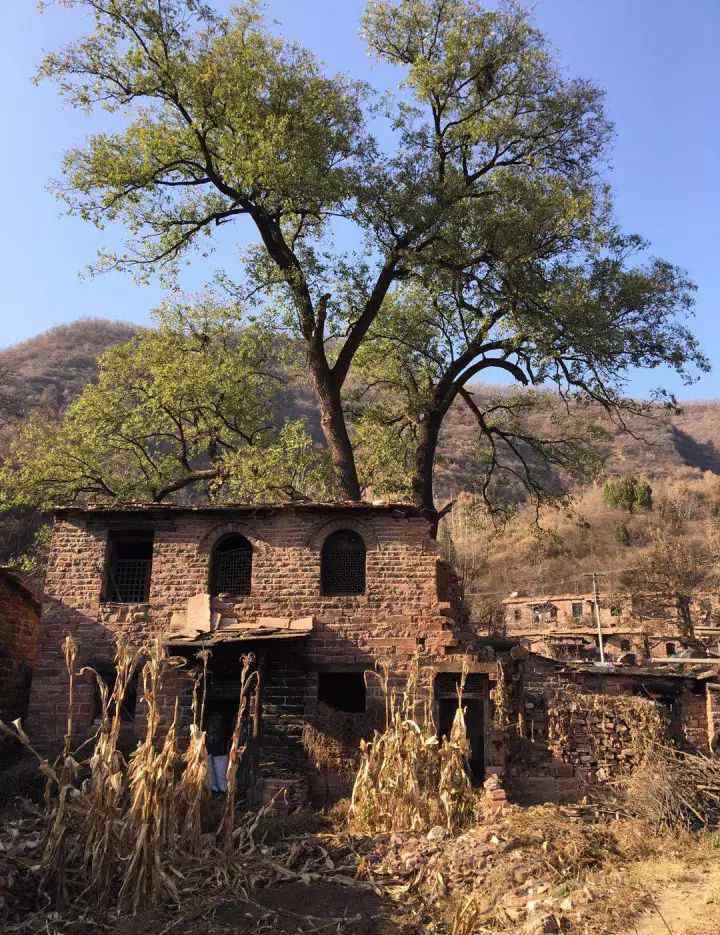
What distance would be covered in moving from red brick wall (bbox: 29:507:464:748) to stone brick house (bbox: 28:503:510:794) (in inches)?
0.9

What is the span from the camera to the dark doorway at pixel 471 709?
15.6 metres

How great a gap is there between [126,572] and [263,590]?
3.24 metres

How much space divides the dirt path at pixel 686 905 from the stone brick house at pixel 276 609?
5.33 m

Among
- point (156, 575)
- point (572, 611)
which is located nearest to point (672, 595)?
Answer: point (572, 611)

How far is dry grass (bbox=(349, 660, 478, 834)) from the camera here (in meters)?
12.3

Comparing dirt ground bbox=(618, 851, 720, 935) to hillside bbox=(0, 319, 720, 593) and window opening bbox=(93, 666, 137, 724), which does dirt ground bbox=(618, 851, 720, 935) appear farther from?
hillside bbox=(0, 319, 720, 593)

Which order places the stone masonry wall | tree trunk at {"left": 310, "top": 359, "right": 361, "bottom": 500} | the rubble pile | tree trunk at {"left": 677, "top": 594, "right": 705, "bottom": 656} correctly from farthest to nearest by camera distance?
tree trunk at {"left": 677, "top": 594, "right": 705, "bottom": 656}, tree trunk at {"left": 310, "top": 359, "right": 361, "bottom": 500}, the stone masonry wall, the rubble pile

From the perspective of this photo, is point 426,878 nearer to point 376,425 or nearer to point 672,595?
point 376,425

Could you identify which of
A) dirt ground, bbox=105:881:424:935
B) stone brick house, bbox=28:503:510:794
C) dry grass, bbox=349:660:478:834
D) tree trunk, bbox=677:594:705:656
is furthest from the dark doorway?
tree trunk, bbox=677:594:705:656

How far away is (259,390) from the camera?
81.9 feet

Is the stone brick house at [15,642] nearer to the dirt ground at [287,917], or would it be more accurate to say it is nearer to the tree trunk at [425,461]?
the dirt ground at [287,917]

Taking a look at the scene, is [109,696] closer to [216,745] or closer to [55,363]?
[216,745]

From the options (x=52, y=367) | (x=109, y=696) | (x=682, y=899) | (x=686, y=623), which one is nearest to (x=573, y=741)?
(x=682, y=899)

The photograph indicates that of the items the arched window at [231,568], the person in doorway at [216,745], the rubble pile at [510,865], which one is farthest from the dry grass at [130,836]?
the arched window at [231,568]
